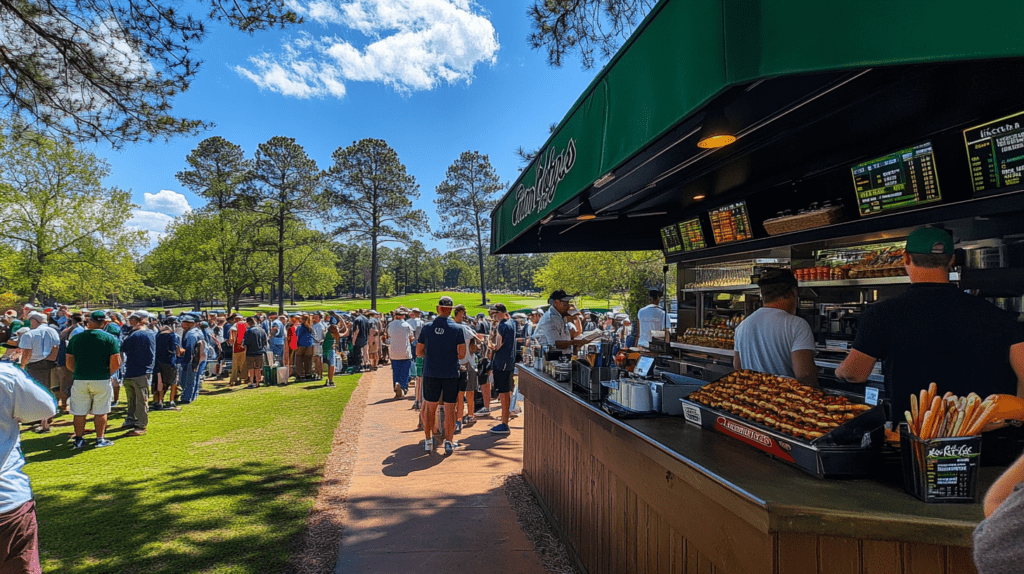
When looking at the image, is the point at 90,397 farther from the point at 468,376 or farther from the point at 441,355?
the point at 468,376

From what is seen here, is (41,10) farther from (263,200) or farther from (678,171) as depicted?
(263,200)

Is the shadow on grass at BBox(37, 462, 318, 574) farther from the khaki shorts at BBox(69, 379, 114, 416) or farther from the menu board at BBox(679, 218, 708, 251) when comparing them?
the menu board at BBox(679, 218, 708, 251)

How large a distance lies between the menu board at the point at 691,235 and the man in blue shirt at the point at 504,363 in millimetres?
3270

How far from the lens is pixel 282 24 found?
5.61 metres

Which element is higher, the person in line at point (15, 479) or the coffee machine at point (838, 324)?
the coffee machine at point (838, 324)

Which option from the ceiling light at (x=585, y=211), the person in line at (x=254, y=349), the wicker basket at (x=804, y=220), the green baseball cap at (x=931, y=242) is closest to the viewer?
the green baseball cap at (x=931, y=242)

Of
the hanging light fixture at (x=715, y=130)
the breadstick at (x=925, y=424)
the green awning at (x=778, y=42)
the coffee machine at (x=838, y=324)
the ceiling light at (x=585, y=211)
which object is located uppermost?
the ceiling light at (x=585, y=211)

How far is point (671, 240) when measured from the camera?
7523 mm

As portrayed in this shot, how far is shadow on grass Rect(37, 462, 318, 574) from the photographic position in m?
4.13

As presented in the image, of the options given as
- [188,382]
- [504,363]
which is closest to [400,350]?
[504,363]

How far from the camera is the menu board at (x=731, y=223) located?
5.93 meters

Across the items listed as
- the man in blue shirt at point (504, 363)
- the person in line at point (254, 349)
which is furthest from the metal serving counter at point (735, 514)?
the person in line at point (254, 349)

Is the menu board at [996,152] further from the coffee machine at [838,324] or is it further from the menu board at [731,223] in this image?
the menu board at [731,223]

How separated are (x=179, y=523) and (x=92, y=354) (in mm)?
3911
